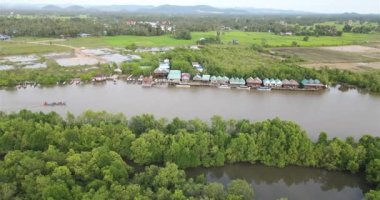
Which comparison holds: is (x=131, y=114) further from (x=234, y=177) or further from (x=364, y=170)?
(x=364, y=170)

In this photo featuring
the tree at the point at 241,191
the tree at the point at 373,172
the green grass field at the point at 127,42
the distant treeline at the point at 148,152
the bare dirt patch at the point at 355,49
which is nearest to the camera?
the tree at the point at 241,191

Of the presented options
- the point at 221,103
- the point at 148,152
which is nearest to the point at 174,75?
the point at 221,103

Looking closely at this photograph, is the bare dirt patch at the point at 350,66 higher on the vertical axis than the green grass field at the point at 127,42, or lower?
lower

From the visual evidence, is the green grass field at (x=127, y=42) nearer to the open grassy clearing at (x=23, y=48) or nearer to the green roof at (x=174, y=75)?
the open grassy clearing at (x=23, y=48)

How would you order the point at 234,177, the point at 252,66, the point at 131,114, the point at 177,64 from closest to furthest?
the point at 234,177 < the point at 131,114 < the point at 177,64 < the point at 252,66

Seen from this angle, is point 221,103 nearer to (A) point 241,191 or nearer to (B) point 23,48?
(A) point 241,191

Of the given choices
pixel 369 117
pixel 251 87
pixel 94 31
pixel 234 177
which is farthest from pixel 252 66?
pixel 94 31

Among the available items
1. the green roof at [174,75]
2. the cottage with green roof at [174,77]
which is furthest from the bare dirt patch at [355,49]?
the cottage with green roof at [174,77]
